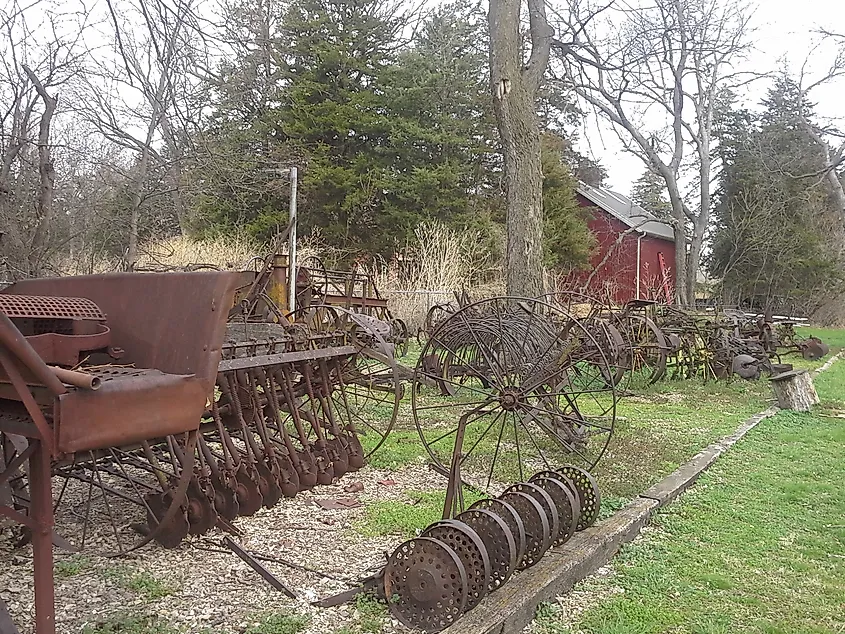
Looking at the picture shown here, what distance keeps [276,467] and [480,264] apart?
44.1 feet

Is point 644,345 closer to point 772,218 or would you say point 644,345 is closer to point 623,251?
point 623,251

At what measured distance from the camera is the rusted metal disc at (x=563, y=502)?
11.0 feet

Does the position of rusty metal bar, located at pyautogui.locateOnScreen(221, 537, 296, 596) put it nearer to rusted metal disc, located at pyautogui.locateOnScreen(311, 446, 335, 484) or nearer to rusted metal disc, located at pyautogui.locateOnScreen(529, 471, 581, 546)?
rusted metal disc, located at pyautogui.locateOnScreen(311, 446, 335, 484)

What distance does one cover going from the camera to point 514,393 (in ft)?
13.5

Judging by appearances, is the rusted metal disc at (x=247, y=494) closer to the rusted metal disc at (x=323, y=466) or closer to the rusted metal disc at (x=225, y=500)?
the rusted metal disc at (x=225, y=500)

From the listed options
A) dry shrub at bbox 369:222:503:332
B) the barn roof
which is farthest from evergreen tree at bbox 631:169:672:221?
dry shrub at bbox 369:222:503:332

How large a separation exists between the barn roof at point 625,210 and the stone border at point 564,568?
736 inches

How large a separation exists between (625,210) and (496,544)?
1017 inches

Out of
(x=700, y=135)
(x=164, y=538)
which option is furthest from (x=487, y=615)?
(x=700, y=135)

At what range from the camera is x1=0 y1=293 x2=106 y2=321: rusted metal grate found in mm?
2088

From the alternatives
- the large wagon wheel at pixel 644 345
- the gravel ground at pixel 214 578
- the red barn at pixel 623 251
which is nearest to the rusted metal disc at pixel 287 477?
the gravel ground at pixel 214 578

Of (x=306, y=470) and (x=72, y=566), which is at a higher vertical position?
(x=306, y=470)

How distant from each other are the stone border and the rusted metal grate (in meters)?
1.69

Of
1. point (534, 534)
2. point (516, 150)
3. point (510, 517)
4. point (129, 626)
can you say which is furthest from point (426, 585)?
point (516, 150)
